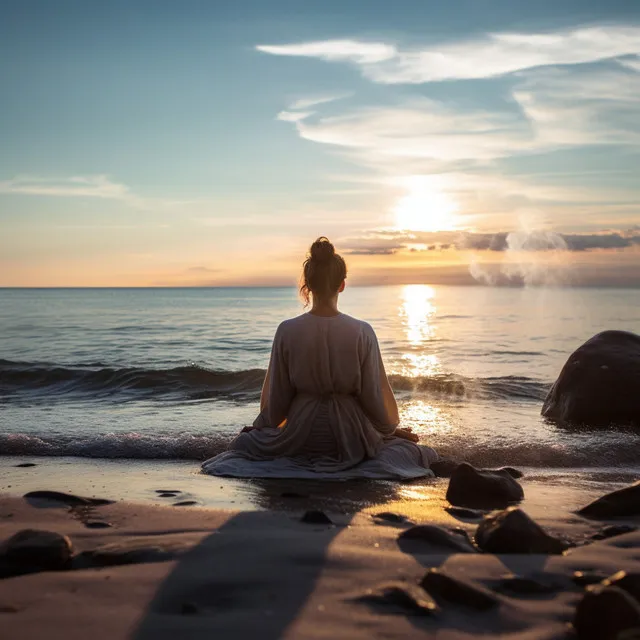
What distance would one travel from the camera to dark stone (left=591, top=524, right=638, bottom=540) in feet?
13.3

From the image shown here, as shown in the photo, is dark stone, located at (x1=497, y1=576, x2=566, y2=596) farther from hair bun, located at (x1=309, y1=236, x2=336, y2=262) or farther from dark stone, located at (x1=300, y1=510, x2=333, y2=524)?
hair bun, located at (x1=309, y1=236, x2=336, y2=262)

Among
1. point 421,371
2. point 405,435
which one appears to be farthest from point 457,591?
point 421,371

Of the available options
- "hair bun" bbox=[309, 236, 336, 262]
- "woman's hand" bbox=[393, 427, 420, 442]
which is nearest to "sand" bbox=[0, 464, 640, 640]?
"woman's hand" bbox=[393, 427, 420, 442]

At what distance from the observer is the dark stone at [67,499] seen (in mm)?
4922

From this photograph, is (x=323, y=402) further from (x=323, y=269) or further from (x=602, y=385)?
(x=602, y=385)

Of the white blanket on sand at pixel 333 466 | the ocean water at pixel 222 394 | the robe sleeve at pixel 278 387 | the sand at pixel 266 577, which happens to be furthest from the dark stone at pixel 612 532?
the robe sleeve at pixel 278 387

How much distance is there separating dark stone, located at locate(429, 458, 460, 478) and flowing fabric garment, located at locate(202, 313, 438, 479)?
8cm

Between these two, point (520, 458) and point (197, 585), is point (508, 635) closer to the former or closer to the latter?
point (197, 585)

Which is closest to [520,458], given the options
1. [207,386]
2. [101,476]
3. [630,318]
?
[101,476]

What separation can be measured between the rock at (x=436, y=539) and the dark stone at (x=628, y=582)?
0.87 m

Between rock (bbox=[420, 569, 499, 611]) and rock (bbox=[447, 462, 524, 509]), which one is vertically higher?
rock (bbox=[420, 569, 499, 611])

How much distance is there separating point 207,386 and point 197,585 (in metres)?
11.9

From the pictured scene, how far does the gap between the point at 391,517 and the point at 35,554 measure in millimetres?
Result: 2170

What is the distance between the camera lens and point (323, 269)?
6484mm
